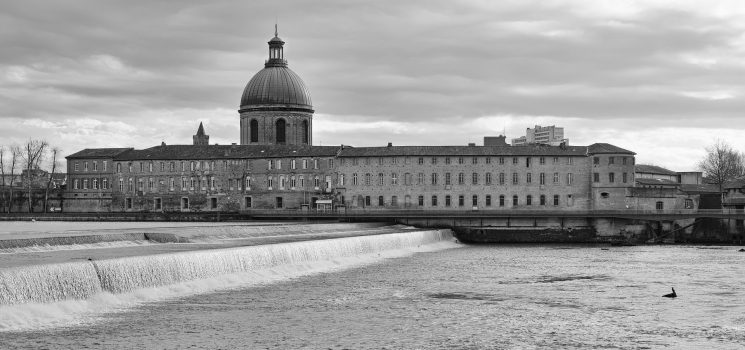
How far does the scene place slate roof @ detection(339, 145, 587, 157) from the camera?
93.6 meters

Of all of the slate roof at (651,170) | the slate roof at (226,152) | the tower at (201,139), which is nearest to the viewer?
the slate roof at (226,152)

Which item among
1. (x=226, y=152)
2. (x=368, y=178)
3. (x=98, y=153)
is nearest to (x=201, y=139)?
(x=98, y=153)

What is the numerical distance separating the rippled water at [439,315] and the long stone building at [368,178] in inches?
1932

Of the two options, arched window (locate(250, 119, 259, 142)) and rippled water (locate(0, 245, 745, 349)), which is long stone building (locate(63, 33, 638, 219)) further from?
rippled water (locate(0, 245, 745, 349))

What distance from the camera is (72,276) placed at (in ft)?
88.5

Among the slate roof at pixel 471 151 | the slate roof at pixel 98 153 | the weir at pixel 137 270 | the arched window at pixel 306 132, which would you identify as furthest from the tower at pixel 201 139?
the weir at pixel 137 270

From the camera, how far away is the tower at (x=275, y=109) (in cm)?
11156

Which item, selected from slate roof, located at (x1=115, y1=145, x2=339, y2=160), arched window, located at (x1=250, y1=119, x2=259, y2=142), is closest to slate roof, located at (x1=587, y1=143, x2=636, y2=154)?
slate roof, located at (x1=115, y1=145, x2=339, y2=160)

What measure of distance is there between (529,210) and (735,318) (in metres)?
64.3

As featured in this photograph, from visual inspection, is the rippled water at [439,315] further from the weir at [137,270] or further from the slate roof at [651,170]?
the slate roof at [651,170]

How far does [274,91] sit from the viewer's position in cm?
11219

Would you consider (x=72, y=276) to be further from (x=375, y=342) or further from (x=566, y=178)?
(x=566, y=178)

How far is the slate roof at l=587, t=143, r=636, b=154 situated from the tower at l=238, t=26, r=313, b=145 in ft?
112

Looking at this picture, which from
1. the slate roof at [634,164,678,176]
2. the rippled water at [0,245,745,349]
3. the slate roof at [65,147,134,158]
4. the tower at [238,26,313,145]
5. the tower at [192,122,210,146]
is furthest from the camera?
the tower at [192,122,210,146]
